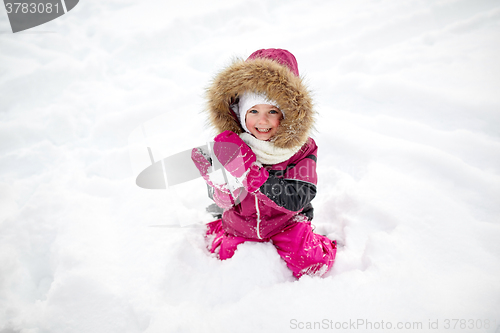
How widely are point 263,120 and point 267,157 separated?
6.0 inches

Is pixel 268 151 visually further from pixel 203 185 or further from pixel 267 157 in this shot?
pixel 203 185

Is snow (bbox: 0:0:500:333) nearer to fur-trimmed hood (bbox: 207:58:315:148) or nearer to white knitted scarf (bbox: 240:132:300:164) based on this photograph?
fur-trimmed hood (bbox: 207:58:315:148)

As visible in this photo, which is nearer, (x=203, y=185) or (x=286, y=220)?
(x=286, y=220)

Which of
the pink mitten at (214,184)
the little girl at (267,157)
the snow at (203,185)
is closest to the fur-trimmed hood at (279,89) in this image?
the little girl at (267,157)

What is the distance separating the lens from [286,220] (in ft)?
3.95

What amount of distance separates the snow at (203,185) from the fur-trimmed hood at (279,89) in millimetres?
115

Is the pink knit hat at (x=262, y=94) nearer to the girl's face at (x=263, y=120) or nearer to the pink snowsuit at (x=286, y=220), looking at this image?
the girl's face at (x=263, y=120)

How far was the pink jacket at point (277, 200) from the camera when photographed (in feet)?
→ 3.45

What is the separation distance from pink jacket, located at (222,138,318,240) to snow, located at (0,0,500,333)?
12 centimetres

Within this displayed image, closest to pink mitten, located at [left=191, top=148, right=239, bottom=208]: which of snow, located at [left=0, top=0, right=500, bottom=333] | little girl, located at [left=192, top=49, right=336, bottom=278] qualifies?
little girl, located at [left=192, top=49, right=336, bottom=278]

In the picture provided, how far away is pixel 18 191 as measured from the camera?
5.09 ft

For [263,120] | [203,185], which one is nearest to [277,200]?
[263,120]

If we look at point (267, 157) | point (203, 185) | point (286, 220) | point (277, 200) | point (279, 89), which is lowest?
point (203, 185)

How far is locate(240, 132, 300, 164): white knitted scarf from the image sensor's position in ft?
3.51
